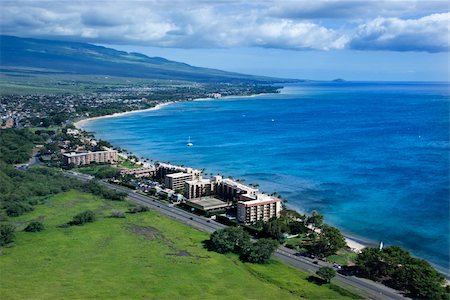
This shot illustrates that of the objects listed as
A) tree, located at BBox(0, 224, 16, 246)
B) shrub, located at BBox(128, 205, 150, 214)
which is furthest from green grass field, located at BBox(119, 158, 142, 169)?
tree, located at BBox(0, 224, 16, 246)

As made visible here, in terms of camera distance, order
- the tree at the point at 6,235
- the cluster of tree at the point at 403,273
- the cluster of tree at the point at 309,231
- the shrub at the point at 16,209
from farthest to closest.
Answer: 1. the shrub at the point at 16,209
2. the tree at the point at 6,235
3. the cluster of tree at the point at 309,231
4. the cluster of tree at the point at 403,273

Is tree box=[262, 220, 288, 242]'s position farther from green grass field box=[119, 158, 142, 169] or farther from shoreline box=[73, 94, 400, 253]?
green grass field box=[119, 158, 142, 169]

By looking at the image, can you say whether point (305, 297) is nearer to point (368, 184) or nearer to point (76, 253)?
point (76, 253)

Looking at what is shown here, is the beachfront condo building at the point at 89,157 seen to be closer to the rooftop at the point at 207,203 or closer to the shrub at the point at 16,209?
the shrub at the point at 16,209

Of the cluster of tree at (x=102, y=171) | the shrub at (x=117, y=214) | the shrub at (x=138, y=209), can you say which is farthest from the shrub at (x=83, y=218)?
the cluster of tree at (x=102, y=171)

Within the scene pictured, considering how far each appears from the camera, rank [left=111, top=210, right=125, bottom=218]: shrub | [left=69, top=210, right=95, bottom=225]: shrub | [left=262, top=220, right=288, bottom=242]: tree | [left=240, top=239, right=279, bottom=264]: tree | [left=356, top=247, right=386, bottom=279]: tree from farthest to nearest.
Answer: [left=111, top=210, right=125, bottom=218]: shrub
[left=69, top=210, right=95, bottom=225]: shrub
[left=262, top=220, right=288, bottom=242]: tree
[left=240, top=239, right=279, bottom=264]: tree
[left=356, top=247, right=386, bottom=279]: tree

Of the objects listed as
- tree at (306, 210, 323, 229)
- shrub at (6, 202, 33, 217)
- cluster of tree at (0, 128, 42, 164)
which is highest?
tree at (306, 210, 323, 229)

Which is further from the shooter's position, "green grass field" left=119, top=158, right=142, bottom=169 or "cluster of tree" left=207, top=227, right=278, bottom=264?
"green grass field" left=119, top=158, right=142, bottom=169
